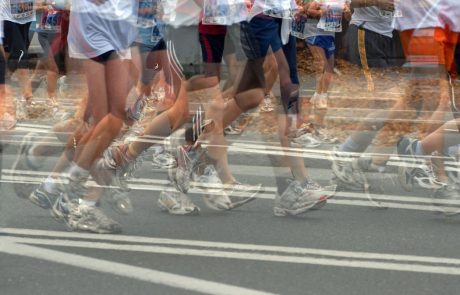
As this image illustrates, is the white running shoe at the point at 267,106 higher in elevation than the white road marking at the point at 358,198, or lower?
lower

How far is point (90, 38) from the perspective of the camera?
19.7ft

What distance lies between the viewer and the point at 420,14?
22.2ft

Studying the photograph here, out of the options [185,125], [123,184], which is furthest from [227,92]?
[123,184]

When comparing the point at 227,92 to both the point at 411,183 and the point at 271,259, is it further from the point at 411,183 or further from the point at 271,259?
the point at 271,259

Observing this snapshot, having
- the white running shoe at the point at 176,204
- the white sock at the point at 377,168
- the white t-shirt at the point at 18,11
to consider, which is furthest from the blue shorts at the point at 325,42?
the white running shoe at the point at 176,204

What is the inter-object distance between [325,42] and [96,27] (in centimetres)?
611

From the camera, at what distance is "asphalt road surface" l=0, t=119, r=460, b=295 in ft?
17.0

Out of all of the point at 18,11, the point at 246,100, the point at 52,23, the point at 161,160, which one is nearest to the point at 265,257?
the point at 246,100

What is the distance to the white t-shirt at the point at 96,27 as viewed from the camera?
6004 mm

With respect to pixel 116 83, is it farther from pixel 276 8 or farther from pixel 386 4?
pixel 386 4

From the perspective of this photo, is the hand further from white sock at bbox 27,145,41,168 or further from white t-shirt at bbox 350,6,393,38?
white sock at bbox 27,145,41,168

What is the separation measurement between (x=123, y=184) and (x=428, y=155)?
2.03 m

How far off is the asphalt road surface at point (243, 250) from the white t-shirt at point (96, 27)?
1.08 meters

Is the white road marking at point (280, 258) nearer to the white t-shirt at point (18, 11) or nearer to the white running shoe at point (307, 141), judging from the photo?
the white running shoe at point (307, 141)
